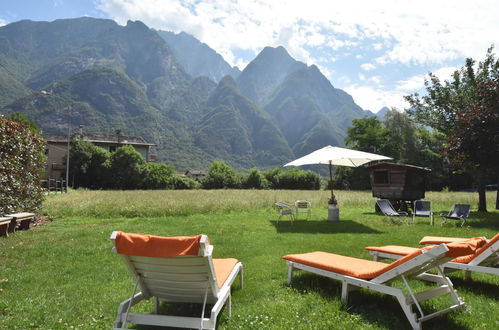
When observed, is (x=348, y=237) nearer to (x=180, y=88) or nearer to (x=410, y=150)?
(x=410, y=150)

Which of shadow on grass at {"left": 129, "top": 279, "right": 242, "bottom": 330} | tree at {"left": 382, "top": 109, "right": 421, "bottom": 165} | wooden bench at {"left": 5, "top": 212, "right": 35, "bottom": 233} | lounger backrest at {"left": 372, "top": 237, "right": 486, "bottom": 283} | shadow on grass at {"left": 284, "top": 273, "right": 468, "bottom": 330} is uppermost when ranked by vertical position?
tree at {"left": 382, "top": 109, "right": 421, "bottom": 165}

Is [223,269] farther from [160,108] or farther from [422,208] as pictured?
[160,108]

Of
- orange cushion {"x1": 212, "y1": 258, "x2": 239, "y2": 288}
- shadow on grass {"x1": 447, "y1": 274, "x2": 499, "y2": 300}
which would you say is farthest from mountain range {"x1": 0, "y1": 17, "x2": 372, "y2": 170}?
shadow on grass {"x1": 447, "y1": 274, "x2": 499, "y2": 300}

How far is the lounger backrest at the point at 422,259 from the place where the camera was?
3.33 meters

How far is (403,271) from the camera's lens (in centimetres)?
354

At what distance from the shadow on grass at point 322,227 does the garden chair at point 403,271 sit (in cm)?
549

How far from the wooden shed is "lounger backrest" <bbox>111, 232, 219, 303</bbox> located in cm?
1524

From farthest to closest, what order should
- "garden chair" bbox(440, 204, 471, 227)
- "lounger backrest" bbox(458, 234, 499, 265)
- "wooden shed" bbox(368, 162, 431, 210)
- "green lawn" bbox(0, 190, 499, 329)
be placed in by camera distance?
"wooden shed" bbox(368, 162, 431, 210) → "garden chair" bbox(440, 204, 471, 227) → "lounger backrest" bbox(458, 234, 499, 265) → "green lawn" bbox(0, 190, 499, 329)

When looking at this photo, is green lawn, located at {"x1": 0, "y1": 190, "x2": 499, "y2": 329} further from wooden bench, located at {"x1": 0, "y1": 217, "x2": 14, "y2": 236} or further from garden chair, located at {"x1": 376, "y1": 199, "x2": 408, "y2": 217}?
garden chair, located at {"x1": 376, "y1": 199, "x2": 408, "y2": 217}

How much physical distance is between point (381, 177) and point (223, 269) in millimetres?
15370

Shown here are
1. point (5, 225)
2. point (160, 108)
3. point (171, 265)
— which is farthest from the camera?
point (160, 108)

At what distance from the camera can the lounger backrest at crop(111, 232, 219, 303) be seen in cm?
315

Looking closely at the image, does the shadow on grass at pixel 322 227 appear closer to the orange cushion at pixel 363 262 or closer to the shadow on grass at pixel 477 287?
the shadow on grass at pixel 477 287

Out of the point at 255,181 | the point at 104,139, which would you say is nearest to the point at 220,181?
the point at 255,181
